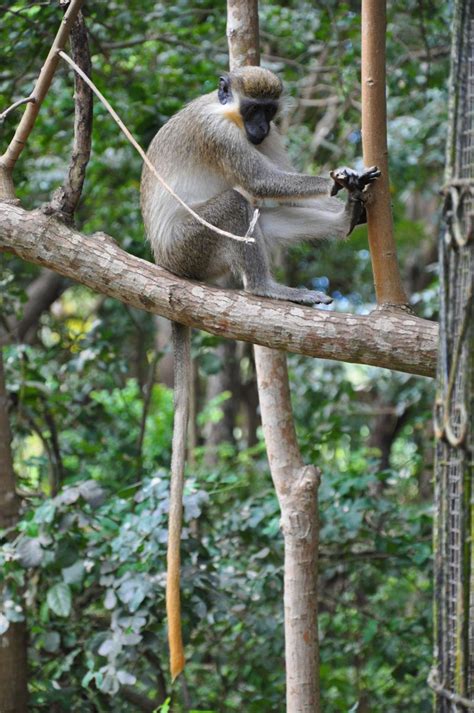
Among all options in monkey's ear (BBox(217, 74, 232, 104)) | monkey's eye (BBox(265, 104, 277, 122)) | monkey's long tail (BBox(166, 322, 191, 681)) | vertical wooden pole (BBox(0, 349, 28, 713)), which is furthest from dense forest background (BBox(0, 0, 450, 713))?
monkey's ear (BBox(217, 74, 232, 104))

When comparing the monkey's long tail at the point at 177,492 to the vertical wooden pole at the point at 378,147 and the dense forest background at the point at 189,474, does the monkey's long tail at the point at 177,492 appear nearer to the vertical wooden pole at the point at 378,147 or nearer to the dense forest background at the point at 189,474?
the dense forest background at the point at 189,474

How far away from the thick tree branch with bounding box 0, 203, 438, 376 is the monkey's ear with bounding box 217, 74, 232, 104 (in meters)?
1.40

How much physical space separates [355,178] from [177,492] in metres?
1.61

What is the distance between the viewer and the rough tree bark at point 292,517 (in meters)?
3.96

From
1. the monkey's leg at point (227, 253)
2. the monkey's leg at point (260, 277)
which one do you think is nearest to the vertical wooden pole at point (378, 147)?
the monkey's leg at point (227, 253)

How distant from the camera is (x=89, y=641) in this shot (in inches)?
172

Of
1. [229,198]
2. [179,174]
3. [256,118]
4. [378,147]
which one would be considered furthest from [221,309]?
[256,118]

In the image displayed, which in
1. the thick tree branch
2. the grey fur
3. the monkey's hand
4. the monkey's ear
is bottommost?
the thick tree branch

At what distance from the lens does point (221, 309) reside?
3398mm

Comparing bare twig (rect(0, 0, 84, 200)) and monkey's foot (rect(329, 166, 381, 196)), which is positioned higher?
bare twig (rect(0, 0, 84, 200))

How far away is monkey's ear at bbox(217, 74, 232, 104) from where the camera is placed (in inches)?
178

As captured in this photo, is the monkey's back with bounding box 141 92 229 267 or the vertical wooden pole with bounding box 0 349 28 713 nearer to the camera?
the vertical wooden pole with bounding box 0 349 28 713

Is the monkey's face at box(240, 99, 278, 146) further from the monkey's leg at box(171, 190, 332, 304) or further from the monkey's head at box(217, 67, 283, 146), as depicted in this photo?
the monkey's leg at box(171, 190, 332, 304)

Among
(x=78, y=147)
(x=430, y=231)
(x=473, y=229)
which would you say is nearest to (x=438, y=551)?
(x=473, y=229)
